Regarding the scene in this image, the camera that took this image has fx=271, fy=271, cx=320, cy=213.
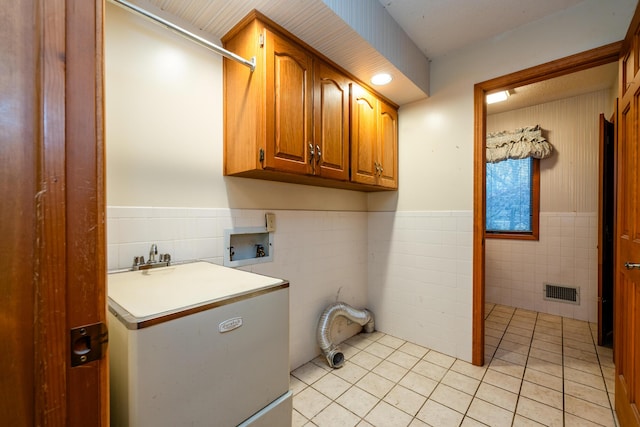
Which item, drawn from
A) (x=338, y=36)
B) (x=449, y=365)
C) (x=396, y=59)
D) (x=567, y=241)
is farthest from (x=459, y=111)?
(x=567, y=241)

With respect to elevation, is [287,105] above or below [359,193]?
above

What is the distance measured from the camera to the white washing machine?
684mm

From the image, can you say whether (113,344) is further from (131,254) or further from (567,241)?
(567,241)

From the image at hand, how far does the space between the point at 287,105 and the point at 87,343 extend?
1.36 m

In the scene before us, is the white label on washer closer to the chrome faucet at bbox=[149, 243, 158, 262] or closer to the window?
the chrome faucet at bbox=[149, 243, 158, 262]

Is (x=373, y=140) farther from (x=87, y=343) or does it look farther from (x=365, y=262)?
(x=87, y=343)

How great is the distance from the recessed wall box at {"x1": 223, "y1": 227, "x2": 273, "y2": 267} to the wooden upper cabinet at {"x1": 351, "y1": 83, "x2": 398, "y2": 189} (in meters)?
0.78

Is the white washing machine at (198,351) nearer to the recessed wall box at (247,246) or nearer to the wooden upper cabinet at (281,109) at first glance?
the recessed wall box at (247,246)

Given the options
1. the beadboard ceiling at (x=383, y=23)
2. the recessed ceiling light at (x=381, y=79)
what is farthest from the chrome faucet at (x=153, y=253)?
the recessed ceiling light at (x=381, y=79)

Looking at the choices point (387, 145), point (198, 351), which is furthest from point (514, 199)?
point (198, 351)

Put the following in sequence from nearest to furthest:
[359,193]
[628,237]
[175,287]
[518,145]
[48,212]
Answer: [48,212], [175,287], [628,237], [359,193], [518,145]

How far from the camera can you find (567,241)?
10.0 feet

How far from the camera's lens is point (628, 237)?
4.32ft

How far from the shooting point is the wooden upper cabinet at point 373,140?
203 cm
